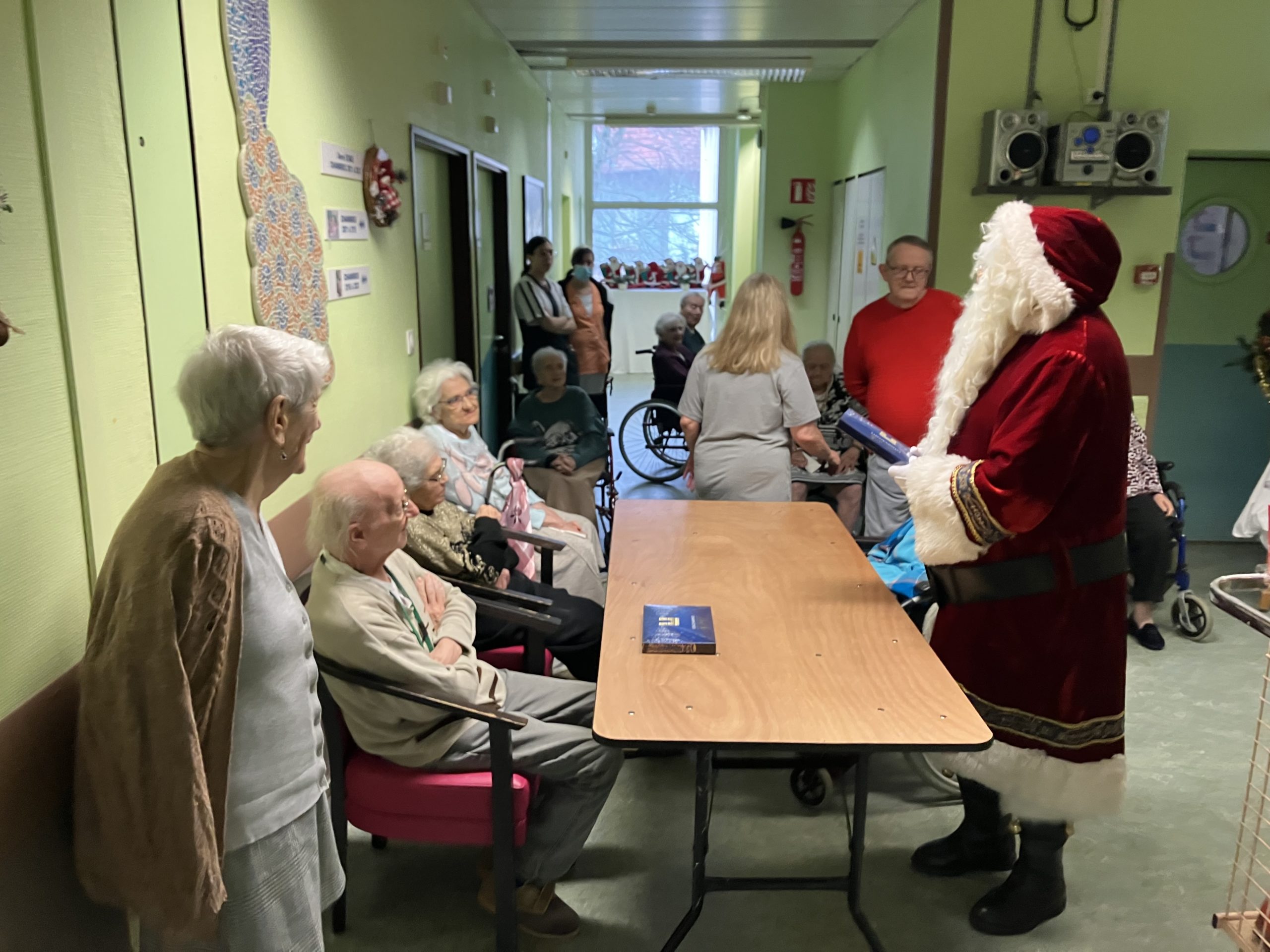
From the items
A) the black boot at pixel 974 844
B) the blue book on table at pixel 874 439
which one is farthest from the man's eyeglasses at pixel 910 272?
the black boot at pixel 974 844

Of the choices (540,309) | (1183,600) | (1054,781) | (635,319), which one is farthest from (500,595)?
(635,319)

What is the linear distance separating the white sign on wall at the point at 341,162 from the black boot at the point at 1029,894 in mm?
2495

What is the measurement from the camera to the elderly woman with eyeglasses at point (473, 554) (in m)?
2.50

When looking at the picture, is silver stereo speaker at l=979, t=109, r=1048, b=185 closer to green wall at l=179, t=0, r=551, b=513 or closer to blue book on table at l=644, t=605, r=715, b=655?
green wall at l=179, t=0, r=551, b=513

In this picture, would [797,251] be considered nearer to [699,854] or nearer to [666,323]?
[666,323]

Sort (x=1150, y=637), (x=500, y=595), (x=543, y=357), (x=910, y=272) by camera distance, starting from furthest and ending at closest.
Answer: (x=543, y=357) → (x=1150, y=637) → (x=910, y=272) → (x=500, y=595)

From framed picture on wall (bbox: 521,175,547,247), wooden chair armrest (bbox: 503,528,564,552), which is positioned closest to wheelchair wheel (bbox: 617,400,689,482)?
framed picture on wall (bbox: 521,175,547,247)

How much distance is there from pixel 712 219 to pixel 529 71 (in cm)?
607

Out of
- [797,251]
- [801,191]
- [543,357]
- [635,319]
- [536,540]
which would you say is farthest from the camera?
[635,319]

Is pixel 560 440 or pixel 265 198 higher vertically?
pixel 265 198

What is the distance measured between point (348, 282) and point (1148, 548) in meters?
3.05

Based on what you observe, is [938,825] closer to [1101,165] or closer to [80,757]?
[80,757]

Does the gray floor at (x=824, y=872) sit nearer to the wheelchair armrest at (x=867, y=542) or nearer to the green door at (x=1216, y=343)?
the wheelchair armrest at (x=867, y=542)

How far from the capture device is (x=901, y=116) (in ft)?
16.5
